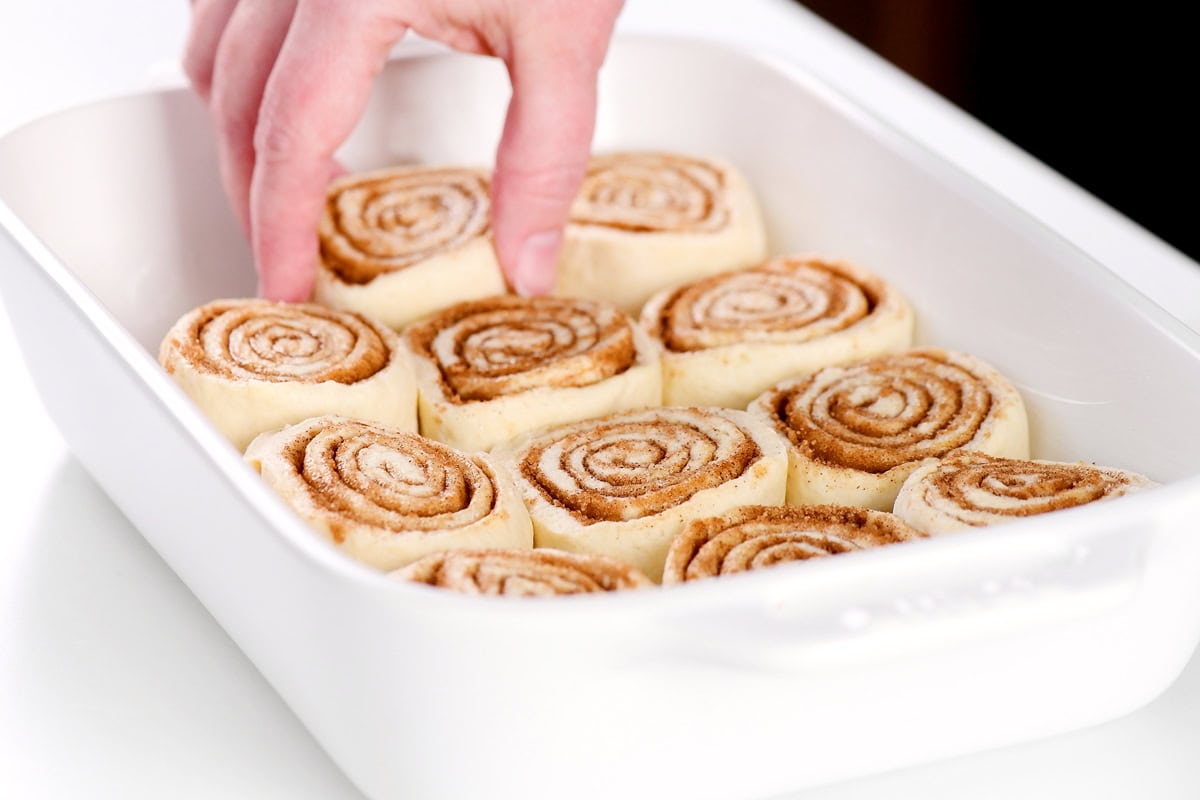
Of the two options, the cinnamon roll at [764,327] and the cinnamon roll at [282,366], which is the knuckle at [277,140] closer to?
the cinnamon roll at [282,366]

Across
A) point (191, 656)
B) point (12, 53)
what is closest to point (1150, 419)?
point (191, 656)

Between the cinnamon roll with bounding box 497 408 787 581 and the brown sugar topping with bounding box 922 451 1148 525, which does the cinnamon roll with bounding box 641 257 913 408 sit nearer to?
the cinnamon roll with bounding box 497 408 787 581

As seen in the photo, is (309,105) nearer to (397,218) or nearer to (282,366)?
(282,366)

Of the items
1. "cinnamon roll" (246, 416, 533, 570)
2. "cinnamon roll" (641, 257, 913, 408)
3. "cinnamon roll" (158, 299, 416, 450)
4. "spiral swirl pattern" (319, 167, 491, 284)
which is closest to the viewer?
"cinnamon roll" (246, 416, 533, 570)

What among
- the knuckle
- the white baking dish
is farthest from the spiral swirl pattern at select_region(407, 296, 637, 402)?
the white baking dish

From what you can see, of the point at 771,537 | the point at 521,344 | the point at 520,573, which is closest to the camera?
the point at 520,573

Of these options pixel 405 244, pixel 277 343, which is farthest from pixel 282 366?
pixel 405 244

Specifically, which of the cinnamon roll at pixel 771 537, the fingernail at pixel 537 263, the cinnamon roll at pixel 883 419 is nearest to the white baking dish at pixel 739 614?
the cinnamon roll at pixel 883 419
